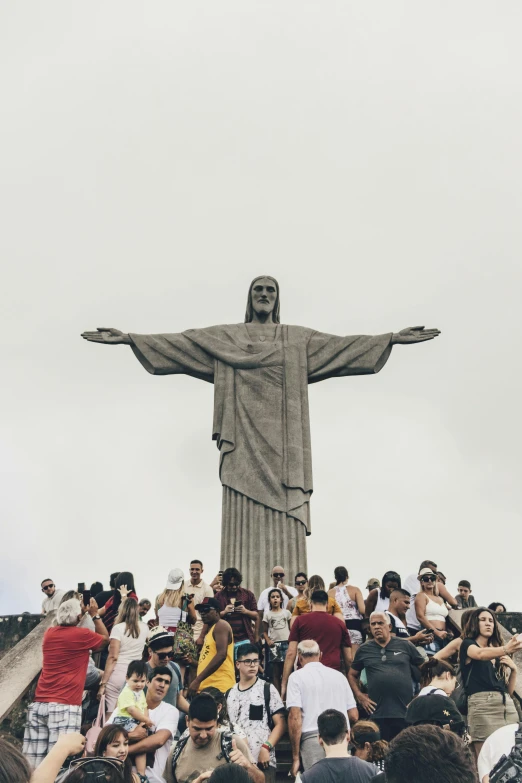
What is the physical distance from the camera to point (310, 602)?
9305mm

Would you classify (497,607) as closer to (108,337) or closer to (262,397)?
(262,397)

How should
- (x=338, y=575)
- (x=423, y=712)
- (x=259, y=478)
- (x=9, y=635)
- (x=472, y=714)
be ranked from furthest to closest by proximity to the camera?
1. (x=259, y=478)
2. (x=9, y=635)
3. (x=338, y=575)
4. (x=472, y=714)
5. (x=423, y=712)

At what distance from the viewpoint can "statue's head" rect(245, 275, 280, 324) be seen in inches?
662

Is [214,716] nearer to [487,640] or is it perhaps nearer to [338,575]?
[487,640]

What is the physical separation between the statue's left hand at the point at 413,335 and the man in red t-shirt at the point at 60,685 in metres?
9.11

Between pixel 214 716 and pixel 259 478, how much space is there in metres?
9.13

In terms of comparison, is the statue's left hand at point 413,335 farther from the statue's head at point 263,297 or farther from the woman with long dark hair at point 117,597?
the woman with long dark hair at point 117,597

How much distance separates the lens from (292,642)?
9000mm

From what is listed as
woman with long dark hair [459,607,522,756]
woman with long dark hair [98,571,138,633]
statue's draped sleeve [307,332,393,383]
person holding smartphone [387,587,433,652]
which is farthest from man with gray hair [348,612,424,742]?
statue's draped sleeve [307,332,393,383]

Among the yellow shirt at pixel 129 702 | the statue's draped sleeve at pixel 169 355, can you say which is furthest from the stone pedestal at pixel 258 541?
the yellow shirt at pixel 129 702

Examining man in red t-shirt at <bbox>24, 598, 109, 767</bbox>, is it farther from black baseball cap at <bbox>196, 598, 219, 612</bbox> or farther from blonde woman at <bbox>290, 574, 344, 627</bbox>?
blonde woman at <bbox>290, 574, 344, 627</bbox>

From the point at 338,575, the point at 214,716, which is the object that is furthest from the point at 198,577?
the point at 214,716

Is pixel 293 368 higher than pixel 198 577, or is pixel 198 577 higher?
pixel 293 368

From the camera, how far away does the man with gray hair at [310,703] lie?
25.1 feet
